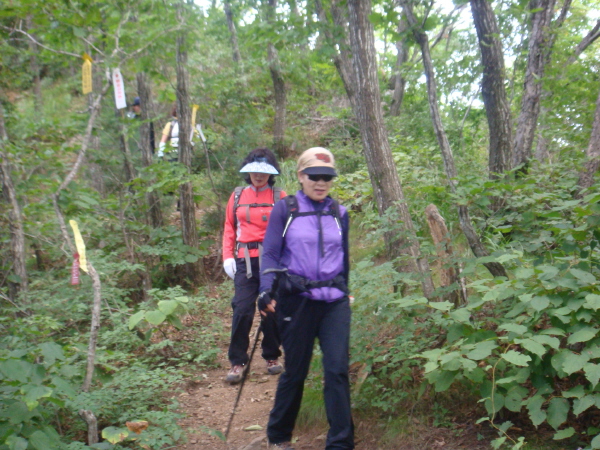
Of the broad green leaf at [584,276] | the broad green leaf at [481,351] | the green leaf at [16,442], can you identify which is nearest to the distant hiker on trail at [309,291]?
the broad green leaf at [481,351]

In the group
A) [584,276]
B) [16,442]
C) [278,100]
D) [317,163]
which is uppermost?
[278,100]

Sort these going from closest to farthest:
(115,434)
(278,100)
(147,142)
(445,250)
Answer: (115,434) < (445,250) < (147,142) < (278,100)

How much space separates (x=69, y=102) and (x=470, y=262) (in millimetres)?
17485

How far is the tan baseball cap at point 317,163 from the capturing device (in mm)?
3633

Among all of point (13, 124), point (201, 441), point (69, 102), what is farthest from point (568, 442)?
point (69, 102)

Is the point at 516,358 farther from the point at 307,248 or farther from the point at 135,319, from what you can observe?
the point at 135,319

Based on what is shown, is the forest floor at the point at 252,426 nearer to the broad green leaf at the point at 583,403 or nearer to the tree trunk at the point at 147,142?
the broad green leaf at the point at 583,403

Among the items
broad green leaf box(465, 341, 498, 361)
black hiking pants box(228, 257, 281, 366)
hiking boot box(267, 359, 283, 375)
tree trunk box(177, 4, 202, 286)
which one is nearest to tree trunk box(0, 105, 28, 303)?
black hiking pants box(228, 257, 281, 366)

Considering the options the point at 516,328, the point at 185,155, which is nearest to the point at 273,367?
the point at 516,328

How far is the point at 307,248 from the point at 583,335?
1.74m

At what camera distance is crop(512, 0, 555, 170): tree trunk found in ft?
21.8

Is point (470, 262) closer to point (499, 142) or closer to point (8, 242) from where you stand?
point (499, 142)

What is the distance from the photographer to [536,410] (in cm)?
323

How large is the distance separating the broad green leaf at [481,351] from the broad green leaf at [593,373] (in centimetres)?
51
